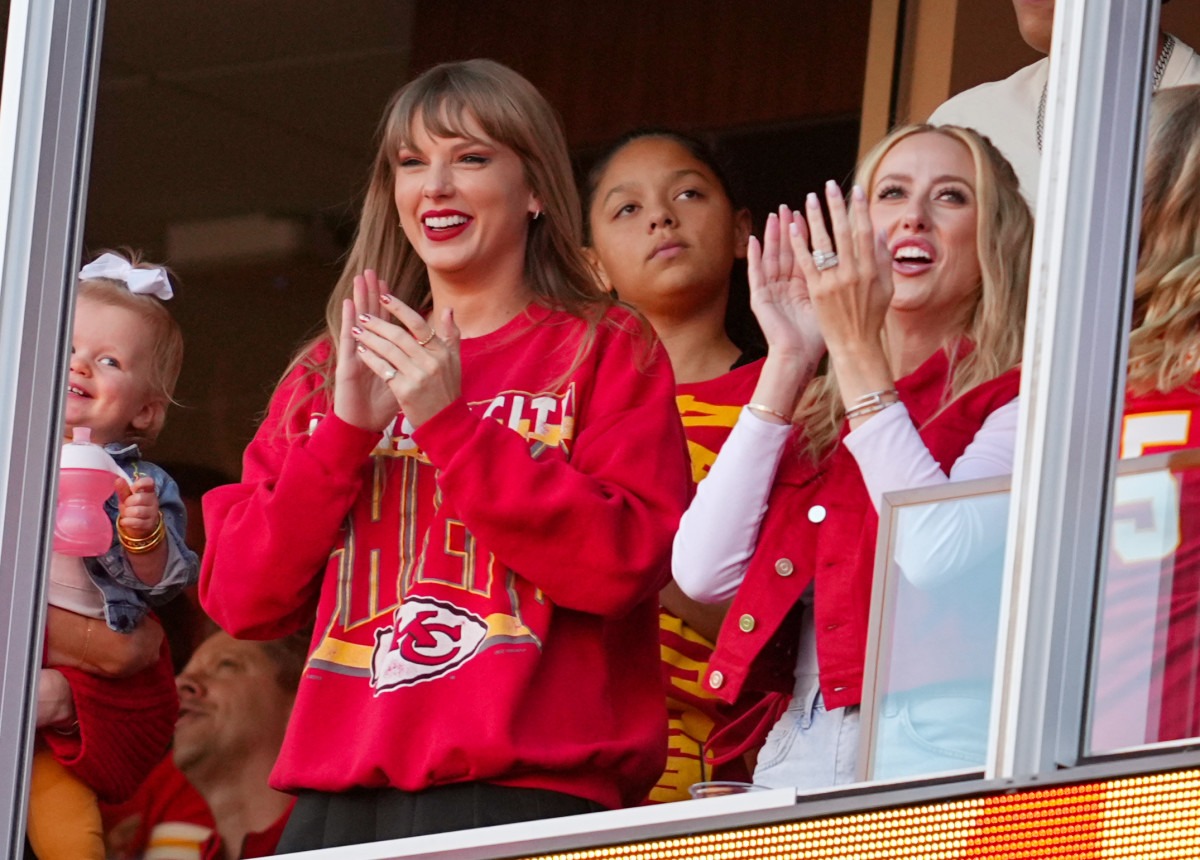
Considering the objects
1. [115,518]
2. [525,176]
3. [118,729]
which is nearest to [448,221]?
[525,176]

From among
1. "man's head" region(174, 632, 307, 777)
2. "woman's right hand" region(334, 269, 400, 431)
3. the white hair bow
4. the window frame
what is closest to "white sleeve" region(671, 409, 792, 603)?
"woman's right hand" region(334, 269, 400, 431)

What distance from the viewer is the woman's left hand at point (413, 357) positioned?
236 centimetres

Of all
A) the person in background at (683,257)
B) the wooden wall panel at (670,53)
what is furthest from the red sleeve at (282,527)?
the wooden wall panel at (670,53)

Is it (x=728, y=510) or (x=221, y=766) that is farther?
(x=221, y=766)

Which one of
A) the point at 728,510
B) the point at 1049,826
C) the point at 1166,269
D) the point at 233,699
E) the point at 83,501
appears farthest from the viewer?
the point at 233,699

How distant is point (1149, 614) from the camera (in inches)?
82.4

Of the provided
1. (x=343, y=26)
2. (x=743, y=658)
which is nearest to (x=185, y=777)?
(x=743, y=658)

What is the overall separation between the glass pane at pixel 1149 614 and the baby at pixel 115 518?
4.69 ft

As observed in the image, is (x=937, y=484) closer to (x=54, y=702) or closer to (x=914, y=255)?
(x=914, y=255)

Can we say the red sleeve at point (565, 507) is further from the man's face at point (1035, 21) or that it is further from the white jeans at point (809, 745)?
the man's face at point (1035, 21)

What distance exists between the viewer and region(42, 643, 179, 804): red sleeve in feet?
8.79

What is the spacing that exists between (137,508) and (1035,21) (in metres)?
1.69

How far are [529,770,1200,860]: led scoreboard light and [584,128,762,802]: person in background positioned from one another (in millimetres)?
1042

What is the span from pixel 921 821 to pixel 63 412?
4.05 feet
